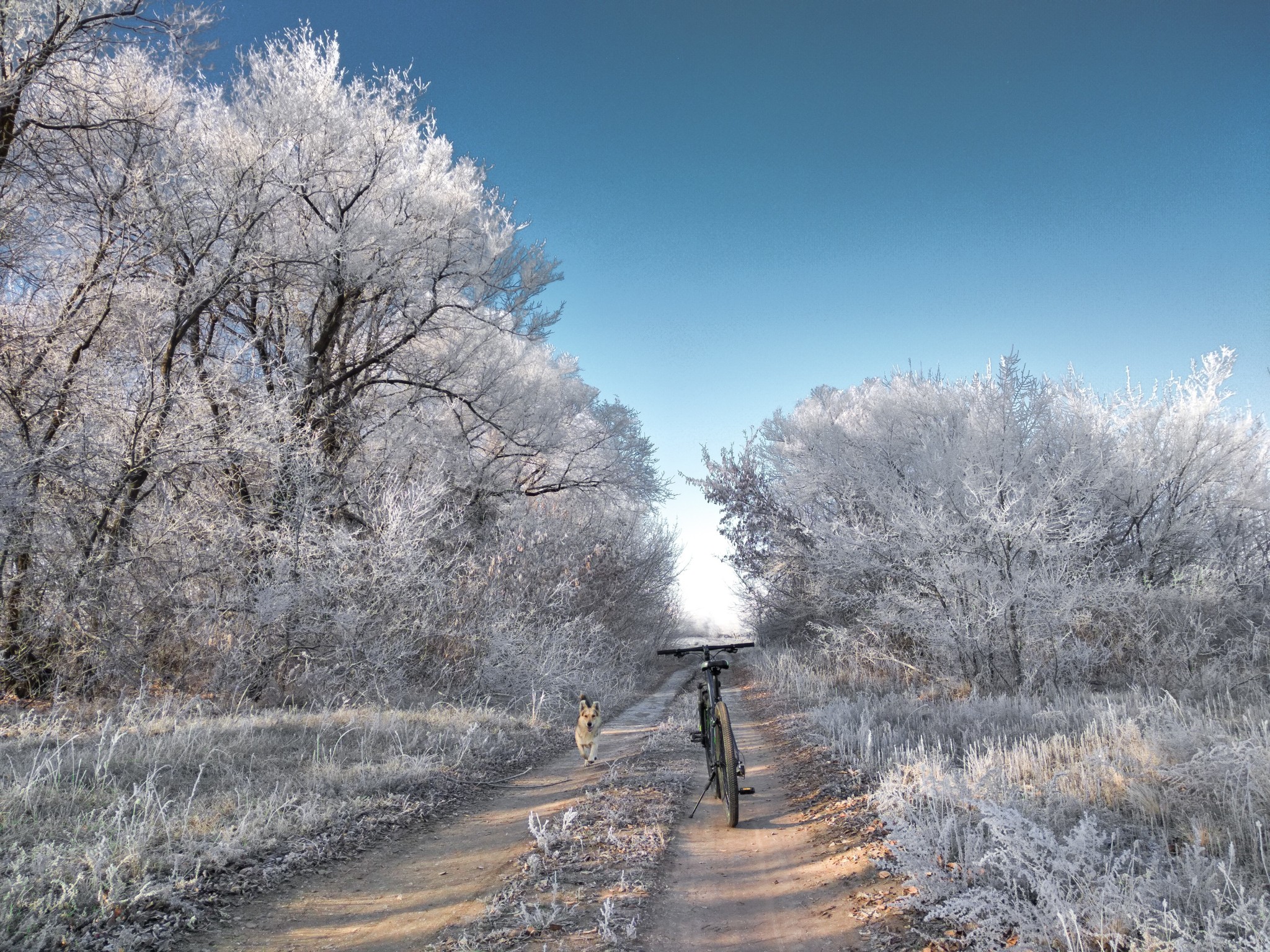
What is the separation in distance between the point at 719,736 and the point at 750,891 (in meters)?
1.39

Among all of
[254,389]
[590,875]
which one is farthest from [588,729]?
[254,389]

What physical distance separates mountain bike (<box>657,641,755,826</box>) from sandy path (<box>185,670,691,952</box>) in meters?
1.35

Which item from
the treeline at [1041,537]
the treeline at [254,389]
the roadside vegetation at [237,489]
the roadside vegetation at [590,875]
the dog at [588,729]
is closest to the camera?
the roadside vegetation at [590,875]

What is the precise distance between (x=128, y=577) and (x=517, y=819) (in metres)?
6.74

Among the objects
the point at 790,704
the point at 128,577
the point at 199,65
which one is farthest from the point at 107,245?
the point at 790,704

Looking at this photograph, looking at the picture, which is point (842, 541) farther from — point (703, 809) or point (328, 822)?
point (328, 822)

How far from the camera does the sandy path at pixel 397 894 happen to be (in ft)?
11.3

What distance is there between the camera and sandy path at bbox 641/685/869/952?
3.41m

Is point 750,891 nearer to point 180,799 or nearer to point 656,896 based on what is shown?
point 656,896

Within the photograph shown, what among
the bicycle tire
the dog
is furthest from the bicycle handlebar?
the dog

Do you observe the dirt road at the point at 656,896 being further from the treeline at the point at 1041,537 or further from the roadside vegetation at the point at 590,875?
the treeline at the point at 1041,537

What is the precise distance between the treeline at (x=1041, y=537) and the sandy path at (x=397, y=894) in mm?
6873

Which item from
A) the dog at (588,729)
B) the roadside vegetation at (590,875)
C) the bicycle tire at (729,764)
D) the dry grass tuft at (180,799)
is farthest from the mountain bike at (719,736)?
the dry grass tuft at (180,799)

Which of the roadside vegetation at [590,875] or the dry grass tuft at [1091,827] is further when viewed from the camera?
the roadside vegetation at [590,875]
